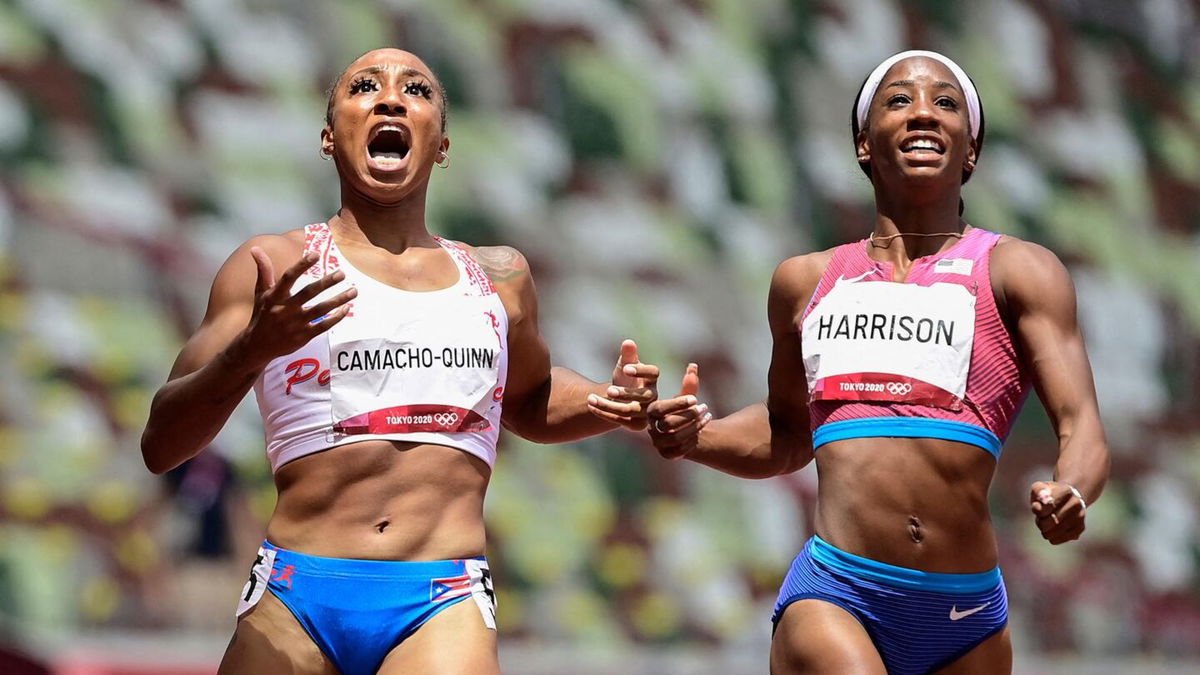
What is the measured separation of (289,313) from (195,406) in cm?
38

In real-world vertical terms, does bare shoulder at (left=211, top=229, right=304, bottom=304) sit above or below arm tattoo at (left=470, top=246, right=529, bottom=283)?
below

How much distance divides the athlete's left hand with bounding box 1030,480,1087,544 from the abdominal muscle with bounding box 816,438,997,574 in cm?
41

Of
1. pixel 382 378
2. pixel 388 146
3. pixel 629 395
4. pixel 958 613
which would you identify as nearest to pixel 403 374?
pixel 382 378

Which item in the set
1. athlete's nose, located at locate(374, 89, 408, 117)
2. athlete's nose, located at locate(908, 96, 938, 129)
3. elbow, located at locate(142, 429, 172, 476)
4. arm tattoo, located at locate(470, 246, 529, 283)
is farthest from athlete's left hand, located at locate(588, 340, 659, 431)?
elbow, located at locate(142, 429, 172, 476)

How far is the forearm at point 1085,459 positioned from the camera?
3.49 m

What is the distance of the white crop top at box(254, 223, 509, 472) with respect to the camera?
3.63 metres

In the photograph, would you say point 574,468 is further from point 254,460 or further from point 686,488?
point 254,460

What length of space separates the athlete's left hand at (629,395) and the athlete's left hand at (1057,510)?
37.1 inches

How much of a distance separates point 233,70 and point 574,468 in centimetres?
243

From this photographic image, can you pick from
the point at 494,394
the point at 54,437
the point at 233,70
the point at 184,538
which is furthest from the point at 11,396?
the point at 494,394

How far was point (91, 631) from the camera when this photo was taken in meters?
6.91

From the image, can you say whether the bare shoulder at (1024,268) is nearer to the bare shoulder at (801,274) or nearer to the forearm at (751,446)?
the bare shoulder at (801,274)

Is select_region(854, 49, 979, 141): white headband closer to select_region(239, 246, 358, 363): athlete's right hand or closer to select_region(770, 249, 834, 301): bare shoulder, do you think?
select_region(770, 249, 834, 301): bare shoulder

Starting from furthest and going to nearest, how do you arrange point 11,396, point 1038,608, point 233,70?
point 1038,608 < point 233,70 < point 11,396
